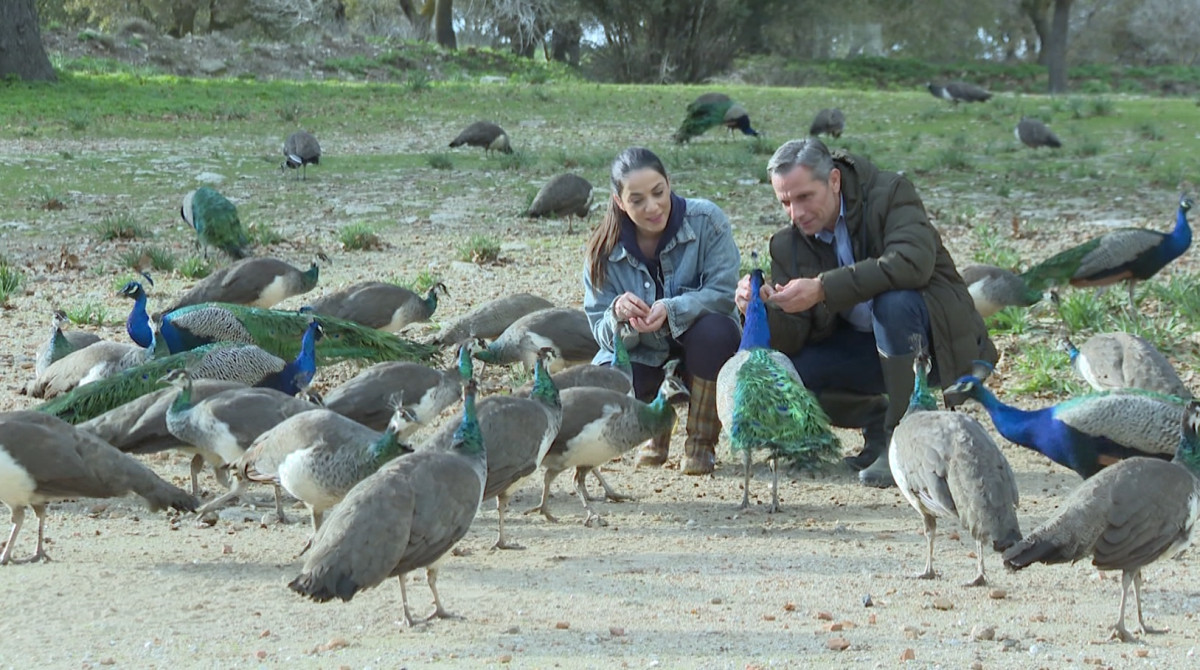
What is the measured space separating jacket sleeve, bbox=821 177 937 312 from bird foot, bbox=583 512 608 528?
142 cm

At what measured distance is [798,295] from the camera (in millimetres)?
6688

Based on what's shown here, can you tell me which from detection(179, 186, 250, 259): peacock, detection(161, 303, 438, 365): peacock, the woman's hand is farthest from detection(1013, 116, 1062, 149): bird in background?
the woman's hand

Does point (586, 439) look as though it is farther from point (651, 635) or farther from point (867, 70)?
point (867, 70)

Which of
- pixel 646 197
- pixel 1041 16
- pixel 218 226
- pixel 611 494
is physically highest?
pixel 1041 16

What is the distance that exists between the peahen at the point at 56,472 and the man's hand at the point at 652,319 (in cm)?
218

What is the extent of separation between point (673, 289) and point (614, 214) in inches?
18.3

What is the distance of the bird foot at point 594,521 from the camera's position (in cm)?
638

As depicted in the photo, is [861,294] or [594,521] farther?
[861,294]

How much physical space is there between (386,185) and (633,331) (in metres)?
9.60

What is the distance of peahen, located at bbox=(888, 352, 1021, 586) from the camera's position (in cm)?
515

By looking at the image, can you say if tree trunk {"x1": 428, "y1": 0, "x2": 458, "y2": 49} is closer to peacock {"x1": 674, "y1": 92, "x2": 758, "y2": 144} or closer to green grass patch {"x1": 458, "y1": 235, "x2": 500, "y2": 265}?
peacock {"x1": 674, "y1": 92, "x2": 758, "y2": 144}

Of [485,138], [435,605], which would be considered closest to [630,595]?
[435,605]

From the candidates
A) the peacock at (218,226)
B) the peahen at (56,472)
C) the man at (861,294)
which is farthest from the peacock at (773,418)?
the peacock at (218,226)

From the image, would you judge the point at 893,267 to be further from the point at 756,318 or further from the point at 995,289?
the point at 995,289
